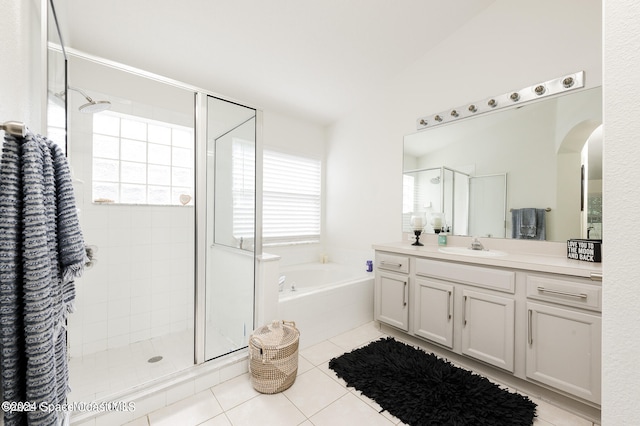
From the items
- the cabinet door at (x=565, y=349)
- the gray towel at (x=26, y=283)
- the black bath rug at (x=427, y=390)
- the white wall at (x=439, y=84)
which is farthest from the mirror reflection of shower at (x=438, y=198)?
the gray towel at (x=26, y=283)

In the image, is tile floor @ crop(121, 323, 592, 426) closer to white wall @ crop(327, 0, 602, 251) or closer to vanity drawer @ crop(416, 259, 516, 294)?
vanity drawer @ crop(416, 259, 516, 294)

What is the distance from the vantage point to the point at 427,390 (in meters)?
1.70

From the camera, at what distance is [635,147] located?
23.5 inches

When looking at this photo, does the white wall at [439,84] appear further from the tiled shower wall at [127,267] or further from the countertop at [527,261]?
the tiled shower wall at [127,267]

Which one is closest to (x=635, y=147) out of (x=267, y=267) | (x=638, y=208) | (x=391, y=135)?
(x=638, y=208)

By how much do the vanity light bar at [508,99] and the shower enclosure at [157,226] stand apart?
1831 mm

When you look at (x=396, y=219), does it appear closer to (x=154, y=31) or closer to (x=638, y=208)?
(x=638, y=208)

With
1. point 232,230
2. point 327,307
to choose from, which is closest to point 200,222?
point 232,230

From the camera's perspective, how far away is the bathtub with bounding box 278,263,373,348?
222 cm

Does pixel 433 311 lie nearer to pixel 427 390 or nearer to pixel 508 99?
pixel 427 390

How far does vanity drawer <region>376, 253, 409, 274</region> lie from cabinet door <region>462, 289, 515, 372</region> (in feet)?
1.69

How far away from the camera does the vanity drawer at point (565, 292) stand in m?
1.44

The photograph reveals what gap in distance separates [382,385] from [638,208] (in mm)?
1675

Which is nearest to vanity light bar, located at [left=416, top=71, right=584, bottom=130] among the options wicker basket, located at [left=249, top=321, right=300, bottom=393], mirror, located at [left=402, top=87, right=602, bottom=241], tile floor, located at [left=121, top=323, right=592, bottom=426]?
mirror, located at [left=402, top=87, right=602, bottom=241]
